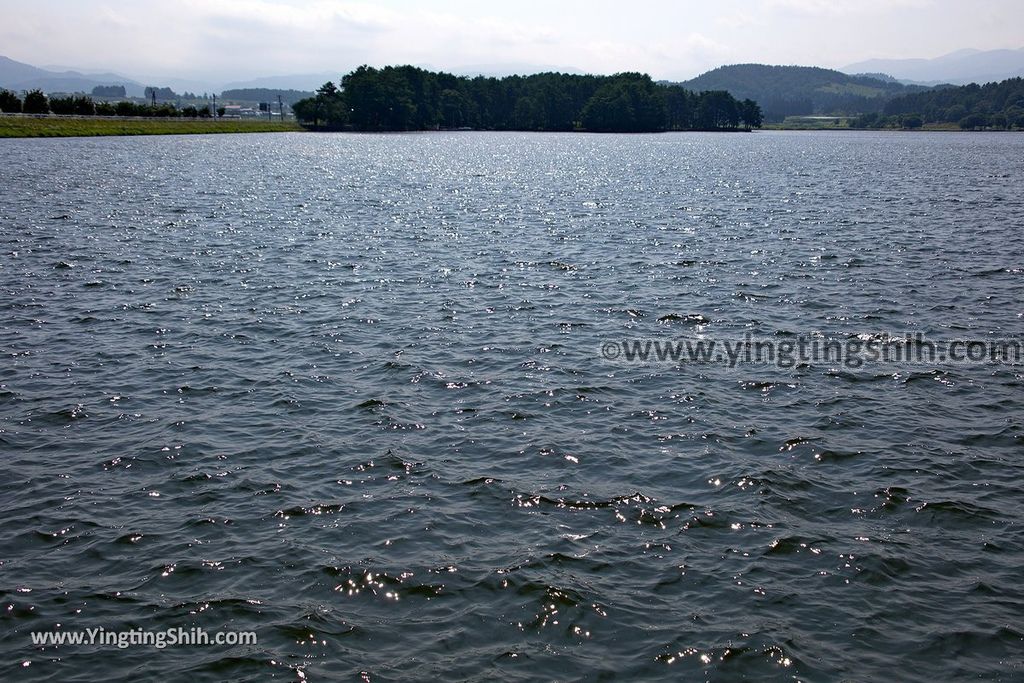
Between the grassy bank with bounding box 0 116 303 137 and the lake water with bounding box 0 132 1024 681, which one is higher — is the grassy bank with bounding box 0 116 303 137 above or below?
above

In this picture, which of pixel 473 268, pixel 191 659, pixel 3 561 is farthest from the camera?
pixel 473 268

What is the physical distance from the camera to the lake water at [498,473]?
12.6m

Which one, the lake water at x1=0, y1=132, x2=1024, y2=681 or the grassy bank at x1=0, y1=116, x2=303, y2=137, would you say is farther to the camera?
the grassy bank at x1=0, y1=116, x2=303, y2=137

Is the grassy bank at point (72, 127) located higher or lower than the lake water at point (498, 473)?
higher

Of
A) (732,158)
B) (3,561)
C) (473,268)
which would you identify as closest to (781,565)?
(3,561)

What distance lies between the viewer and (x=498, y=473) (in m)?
18.2

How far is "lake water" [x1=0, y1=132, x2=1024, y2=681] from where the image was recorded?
12.6 m

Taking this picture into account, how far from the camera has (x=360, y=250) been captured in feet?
160

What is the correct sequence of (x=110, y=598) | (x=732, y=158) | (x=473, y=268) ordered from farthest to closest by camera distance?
→ (x=732, y=158) < (x=473, y=268) < (x=110, y=598)

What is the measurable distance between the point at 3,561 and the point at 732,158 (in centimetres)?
16211

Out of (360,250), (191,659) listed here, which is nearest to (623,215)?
(360,250)

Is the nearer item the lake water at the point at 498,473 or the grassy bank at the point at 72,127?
the lake water at the point at 498,473

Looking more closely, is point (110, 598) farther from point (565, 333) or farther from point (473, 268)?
point (473, 268)

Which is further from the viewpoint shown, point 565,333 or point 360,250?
point 360,250
